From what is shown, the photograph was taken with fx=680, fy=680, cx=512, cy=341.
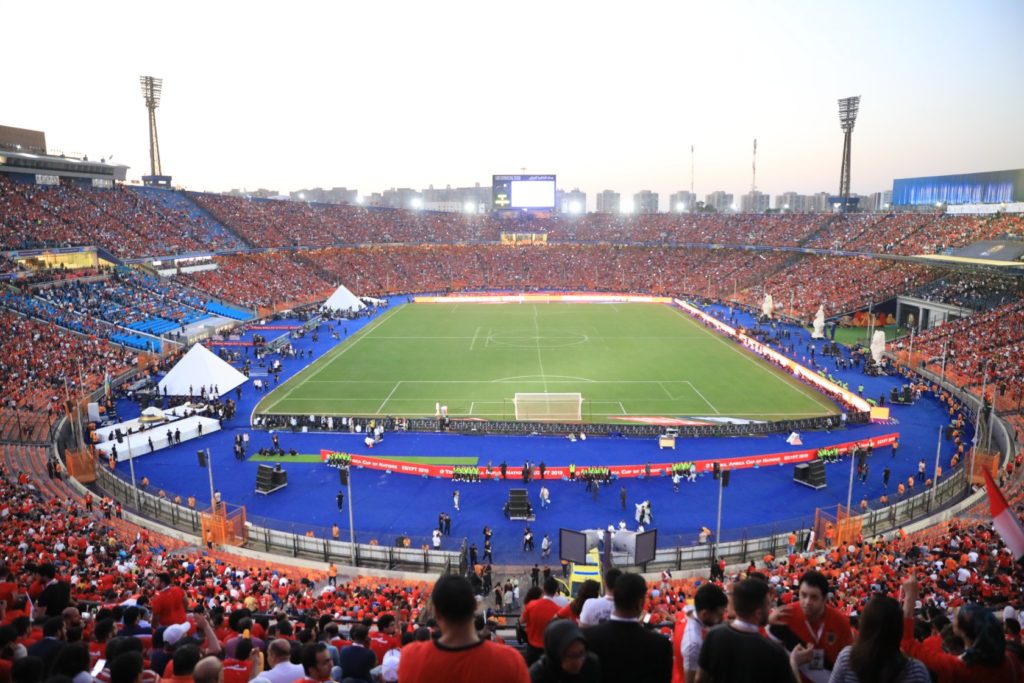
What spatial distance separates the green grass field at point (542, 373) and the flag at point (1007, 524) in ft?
90.8

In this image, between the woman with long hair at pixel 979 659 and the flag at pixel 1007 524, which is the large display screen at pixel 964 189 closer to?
the flag at pixel 1007 524

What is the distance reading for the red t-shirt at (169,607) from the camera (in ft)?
26.9

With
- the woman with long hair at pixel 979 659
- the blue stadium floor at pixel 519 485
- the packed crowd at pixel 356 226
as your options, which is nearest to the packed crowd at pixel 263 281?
the packed crowd at pixel 356 226

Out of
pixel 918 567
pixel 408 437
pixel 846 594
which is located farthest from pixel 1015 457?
pixel 408 437

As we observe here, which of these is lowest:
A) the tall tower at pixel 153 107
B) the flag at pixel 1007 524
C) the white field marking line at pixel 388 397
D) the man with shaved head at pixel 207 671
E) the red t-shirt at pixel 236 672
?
the white field marking line at pixel 388 397

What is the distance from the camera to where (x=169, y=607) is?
8250 mm

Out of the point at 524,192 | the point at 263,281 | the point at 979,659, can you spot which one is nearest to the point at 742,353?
the point at 979,659

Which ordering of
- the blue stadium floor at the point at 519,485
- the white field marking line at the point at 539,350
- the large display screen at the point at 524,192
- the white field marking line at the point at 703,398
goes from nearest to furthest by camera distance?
the blue stadium floor at the point at 519,485
the white field marking line at the point at 703,398
the white field marking line at the point at 539,350
the large display screen at the point at 524,192

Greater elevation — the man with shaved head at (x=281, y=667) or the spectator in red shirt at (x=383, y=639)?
the man with shaved head at (x=281, y=667)

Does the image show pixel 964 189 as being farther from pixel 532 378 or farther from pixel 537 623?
pixel 537 623

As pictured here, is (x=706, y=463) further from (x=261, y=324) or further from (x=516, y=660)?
(x=261, y=324)

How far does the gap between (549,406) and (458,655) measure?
33724 mm

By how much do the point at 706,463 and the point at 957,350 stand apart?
26.8 metres

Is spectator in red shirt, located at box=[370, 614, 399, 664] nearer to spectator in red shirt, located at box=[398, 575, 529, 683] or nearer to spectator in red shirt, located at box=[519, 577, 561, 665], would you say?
spectator in red shirt, located at box=[519, 577, 561, 665]
